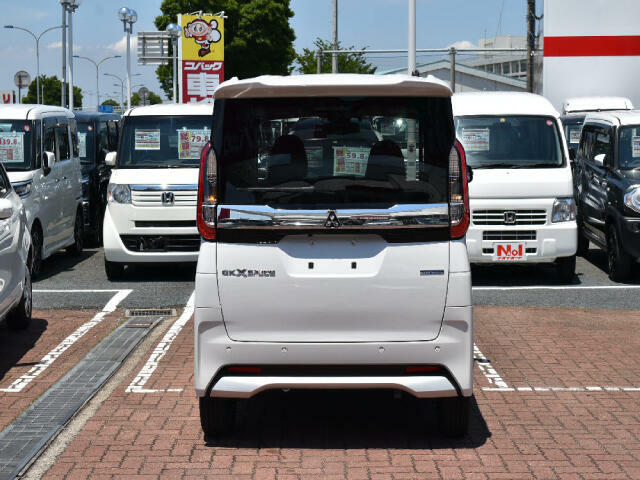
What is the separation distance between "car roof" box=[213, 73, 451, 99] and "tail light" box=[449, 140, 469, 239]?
1.19ft

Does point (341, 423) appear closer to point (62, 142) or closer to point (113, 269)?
point (113, 269)

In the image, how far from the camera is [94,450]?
6.00 meters

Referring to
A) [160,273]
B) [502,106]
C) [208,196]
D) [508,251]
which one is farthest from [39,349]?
[502,106]

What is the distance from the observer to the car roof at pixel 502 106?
43.2 ft

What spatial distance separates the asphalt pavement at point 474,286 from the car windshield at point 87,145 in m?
2.70

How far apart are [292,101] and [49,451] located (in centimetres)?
242

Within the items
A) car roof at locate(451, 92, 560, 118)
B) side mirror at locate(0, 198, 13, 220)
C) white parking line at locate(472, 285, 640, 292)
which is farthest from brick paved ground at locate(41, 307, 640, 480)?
car roof at locate(451, 92, 560, 118)

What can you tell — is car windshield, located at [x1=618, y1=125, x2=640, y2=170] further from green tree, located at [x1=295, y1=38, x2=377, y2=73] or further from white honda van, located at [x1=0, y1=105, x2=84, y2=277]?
green tree, located at [x1=295, y1=38, x2=377, y2=73]

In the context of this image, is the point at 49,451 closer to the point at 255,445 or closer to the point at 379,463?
the point at 255,445

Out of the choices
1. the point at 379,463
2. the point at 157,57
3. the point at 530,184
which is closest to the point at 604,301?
the point at 530,184

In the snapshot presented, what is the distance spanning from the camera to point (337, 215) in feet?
18.2

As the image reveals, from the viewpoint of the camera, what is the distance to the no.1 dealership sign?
3631cm

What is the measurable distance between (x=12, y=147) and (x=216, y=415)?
8382 millimetres

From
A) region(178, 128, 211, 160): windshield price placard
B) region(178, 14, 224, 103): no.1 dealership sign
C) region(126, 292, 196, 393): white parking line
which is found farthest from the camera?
region(178, 14, 224, 103): no.1 dealership sign
